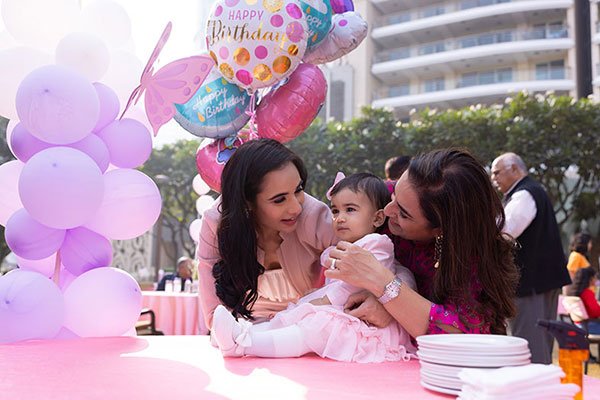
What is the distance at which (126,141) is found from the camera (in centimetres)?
261

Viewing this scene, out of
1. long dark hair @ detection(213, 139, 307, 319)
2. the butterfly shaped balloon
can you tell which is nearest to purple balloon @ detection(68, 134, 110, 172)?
the butterfly shaped balloon

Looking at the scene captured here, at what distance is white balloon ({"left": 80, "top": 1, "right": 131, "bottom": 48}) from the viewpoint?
279 cm

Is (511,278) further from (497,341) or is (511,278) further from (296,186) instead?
(296,186)

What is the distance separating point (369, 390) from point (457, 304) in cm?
49

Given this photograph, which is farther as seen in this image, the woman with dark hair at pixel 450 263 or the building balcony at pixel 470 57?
the building balcony at pixel 470 57

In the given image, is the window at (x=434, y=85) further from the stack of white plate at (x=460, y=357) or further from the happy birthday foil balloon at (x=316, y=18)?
the stack of white plate at (x=460, y=357)

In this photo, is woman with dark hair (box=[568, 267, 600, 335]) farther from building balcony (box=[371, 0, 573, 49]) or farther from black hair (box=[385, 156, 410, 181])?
building balcony (box=[371, 0, 573, 49])

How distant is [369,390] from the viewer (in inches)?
45.6

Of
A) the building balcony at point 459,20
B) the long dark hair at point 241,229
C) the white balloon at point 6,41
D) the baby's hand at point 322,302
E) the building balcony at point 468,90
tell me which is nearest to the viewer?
the baby's hand at point 322,302

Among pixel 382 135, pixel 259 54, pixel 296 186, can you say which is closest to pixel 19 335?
pixel 296 186

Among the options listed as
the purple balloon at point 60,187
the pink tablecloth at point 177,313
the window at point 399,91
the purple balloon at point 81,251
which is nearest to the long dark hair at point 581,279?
the pink tablecloth at point 177,313

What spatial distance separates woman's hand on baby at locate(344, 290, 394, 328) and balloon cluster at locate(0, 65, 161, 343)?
1.22m

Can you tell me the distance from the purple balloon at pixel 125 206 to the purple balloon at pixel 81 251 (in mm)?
51

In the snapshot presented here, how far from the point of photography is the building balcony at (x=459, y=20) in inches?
989
